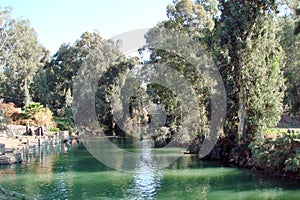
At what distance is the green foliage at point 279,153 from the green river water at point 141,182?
769 millimetres

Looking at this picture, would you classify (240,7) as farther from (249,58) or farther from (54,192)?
(54,192)

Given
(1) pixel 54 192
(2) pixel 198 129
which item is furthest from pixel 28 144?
(1) pixel 54 192

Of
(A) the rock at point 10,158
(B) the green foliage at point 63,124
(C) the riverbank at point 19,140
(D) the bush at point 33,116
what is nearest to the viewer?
(A) the rock at point 10,158

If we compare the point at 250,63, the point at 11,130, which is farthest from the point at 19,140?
the point at 250,63

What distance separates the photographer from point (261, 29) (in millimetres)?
25500

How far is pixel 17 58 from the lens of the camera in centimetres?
5416

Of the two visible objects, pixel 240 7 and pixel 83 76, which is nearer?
pixel 240 7

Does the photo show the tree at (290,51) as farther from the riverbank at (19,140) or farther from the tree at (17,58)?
the tree at (17,58)

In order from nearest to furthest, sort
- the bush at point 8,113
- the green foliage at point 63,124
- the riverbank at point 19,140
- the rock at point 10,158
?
1. the rock at point 10,158
2. the riverbank at point 19,140
3. the bush at point 8,113
4. the green foliage at point 63,124

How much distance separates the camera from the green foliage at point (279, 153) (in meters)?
19.6

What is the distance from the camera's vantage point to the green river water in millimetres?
17641

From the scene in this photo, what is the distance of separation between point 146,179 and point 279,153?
782 centimetres

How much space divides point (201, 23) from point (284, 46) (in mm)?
13803

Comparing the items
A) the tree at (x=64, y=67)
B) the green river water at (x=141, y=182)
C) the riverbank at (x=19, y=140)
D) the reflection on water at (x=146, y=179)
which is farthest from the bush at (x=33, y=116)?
the reflection on water at (x=146, y=179)
